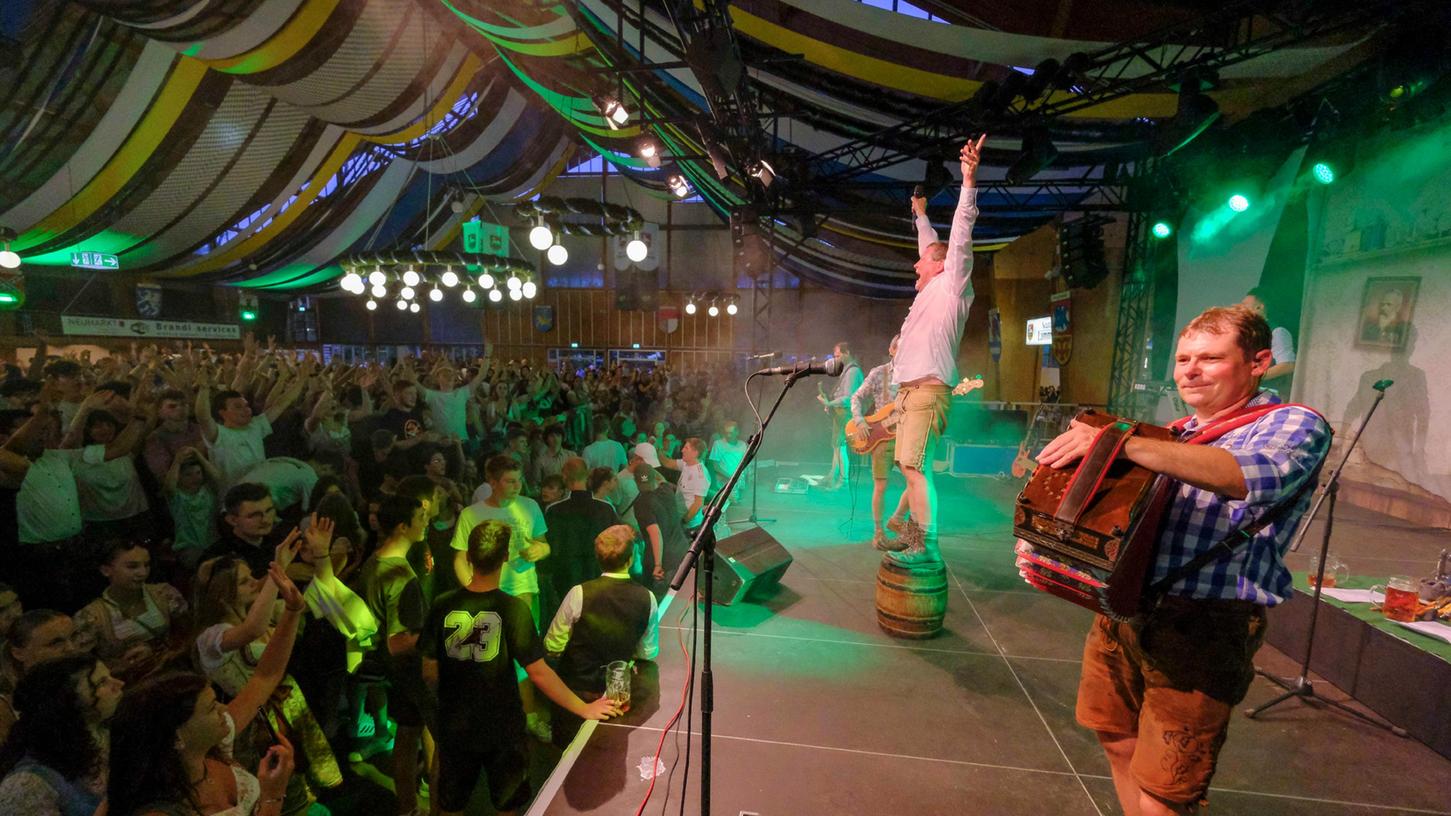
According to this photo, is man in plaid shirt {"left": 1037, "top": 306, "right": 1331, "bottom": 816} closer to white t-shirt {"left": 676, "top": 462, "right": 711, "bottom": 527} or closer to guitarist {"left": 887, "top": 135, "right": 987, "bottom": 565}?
guitarist {"left": 887, "top": 135, "right": 987, "bottom": 565}

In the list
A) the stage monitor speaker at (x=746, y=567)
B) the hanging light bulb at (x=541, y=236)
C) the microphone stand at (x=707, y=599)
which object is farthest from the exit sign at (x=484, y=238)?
the microphone stand at (x=707, y=599)

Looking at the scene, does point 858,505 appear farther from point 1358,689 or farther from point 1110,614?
point 1110,614

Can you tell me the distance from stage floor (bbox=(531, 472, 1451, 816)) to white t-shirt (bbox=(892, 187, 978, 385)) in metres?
1.58

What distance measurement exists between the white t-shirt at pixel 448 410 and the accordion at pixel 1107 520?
638cm

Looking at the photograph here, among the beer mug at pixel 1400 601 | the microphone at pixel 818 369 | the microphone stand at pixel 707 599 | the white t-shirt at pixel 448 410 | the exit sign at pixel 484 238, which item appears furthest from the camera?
the exit sign at pixel 484 238

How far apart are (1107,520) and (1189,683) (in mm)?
563

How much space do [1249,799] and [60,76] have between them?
14.0 metres

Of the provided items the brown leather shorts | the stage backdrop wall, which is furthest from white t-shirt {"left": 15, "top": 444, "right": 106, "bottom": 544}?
the stage backdrop wall

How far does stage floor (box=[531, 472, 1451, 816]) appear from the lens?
226cm

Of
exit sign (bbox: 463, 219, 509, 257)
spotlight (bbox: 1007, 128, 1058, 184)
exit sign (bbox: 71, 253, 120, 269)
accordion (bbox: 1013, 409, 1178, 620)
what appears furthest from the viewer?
exit sign (bbox: 71, 253, 120, 269)

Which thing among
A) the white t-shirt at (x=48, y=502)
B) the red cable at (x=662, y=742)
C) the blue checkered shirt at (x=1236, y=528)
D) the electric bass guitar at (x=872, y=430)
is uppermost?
the blue checkered shirt at (x=1236, y=528)

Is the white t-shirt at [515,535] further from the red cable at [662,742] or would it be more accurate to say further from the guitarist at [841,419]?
the guitarist at [841,419]

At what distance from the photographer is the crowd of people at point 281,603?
1867mm

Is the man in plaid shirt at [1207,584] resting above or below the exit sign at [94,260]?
below
